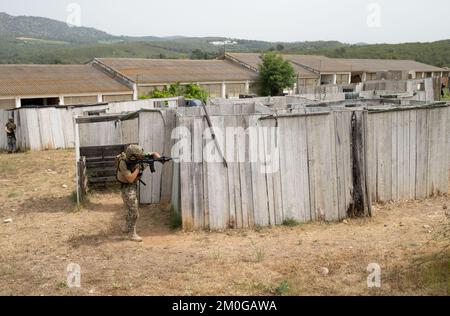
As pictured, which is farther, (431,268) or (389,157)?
(389,157)

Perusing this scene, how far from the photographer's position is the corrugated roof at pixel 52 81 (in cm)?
3102

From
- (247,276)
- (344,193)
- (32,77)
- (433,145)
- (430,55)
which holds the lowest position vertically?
(247,276)

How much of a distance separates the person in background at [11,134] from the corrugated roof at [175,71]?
18993 millimetres

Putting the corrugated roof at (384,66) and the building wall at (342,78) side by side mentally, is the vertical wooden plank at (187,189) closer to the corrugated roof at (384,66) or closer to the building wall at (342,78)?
the building wall at (342,78)

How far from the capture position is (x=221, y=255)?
6.46 meters

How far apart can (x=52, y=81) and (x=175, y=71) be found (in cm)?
1156

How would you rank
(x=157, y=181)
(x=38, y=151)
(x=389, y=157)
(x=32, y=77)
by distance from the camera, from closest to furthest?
(x=389, y=157) → (x=157, y=181) → (x=38, y=151) → (x=32, y=77)

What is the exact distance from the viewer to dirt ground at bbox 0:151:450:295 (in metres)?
5.37

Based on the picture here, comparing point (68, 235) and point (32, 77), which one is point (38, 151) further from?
point (32, 77)

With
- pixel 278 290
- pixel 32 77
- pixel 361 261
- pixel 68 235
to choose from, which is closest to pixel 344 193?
pixel 361 261

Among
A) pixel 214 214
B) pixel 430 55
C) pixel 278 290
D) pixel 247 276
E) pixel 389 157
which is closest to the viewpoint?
pixel 278 290

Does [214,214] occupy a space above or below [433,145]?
below

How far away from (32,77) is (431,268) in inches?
1335

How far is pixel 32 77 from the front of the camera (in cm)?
3378
